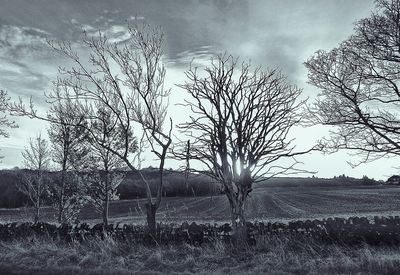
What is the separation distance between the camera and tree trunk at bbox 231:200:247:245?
821 centimetres

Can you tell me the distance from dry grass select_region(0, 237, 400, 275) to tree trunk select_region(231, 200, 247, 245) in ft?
0.84

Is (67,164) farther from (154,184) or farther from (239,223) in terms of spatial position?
(154,184)

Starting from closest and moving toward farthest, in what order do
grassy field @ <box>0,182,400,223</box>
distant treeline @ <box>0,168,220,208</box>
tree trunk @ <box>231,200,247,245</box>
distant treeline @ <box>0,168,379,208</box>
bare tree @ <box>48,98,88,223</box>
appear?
tree trunk @ <box>231,200,247,245</box>, bare tree @ <box>48,98,88,223</box>, grassy field @ <box>0,182,400,223</box>, distant treeline @ <box>0,168,379,208</box>, distant treeline @ <box>0,168,220,208</box>

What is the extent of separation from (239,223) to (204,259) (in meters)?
1.22

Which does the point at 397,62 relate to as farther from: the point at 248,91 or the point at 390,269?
the point at 390,269

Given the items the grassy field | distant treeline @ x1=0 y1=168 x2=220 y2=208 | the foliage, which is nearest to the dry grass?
the foliage

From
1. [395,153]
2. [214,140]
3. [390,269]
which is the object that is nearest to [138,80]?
[214,140]

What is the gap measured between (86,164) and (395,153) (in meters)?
15.8

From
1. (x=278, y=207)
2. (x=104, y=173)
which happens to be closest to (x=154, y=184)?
(x=278, y=207)

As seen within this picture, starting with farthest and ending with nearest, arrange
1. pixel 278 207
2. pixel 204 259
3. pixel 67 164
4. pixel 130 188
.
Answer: pixel 130 188, pixel 278 207, pixel 67 164, pixel 204 259

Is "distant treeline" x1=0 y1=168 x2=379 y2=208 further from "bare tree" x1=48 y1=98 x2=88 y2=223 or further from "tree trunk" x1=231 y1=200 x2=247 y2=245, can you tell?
"tree trunk" x1=231 y1=200 x2=247 y2=245

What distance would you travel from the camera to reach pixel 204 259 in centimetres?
769

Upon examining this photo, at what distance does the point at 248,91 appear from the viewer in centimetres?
812

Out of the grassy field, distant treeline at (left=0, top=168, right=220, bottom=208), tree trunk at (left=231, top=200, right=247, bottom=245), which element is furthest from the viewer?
distant treeline at (left=0, top=168, right=220, bottom=208)
